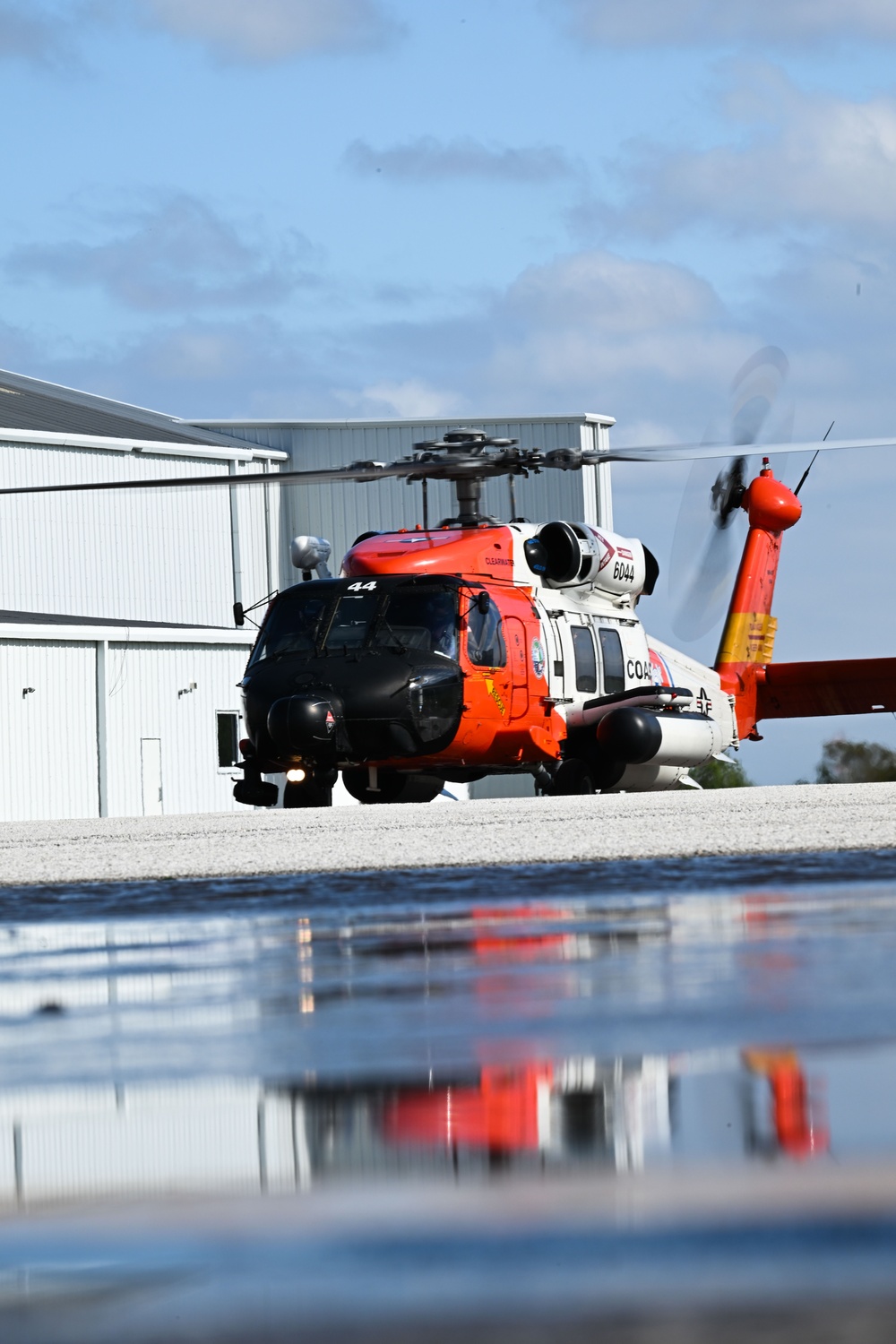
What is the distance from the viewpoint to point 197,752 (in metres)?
30.3

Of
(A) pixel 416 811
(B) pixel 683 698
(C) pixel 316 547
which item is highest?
(C) pixel 316 547

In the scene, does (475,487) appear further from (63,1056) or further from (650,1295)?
(650,1295)

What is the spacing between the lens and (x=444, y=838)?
891 centimetres

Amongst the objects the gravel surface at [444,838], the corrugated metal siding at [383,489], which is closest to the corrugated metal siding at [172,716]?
the corrugated metal siding at [383,489]

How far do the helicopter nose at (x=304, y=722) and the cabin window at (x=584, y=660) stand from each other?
3.26 meters

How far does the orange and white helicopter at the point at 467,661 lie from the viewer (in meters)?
16.7

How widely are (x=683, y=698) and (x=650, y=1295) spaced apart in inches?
704

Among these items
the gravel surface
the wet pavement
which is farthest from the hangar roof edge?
the wet pavement

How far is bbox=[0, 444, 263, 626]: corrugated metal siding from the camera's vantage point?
3412cm

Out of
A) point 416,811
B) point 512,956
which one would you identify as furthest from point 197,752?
point 512,956

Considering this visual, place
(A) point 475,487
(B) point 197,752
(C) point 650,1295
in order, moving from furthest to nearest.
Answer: (B) point 197,752 < (A) point 475,487 < (C) point 650,1295

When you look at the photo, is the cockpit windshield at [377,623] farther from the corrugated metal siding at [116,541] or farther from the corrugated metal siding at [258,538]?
the corrugated metal siding at [258,538]

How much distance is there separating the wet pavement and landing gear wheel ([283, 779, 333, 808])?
43.3ft

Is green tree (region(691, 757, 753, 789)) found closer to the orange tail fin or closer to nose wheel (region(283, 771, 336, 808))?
the orange tail fin
